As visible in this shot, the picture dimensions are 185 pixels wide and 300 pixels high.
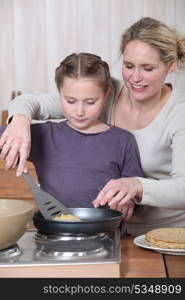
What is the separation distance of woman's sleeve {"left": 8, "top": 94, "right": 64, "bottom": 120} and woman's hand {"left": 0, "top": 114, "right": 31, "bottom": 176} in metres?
0.22

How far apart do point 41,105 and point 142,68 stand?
38 centimetres

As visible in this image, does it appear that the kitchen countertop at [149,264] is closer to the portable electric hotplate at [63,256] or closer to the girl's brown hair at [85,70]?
the portable electric hotplate at [63,256]

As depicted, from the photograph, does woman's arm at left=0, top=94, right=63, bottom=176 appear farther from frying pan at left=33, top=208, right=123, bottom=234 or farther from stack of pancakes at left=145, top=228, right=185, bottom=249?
stack of pancakes at left=145, top=228, right=185, bottom=249

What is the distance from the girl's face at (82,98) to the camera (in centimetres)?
168

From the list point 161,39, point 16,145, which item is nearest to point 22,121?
point 16,145

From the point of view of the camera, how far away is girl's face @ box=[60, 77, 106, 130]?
5.52 ft

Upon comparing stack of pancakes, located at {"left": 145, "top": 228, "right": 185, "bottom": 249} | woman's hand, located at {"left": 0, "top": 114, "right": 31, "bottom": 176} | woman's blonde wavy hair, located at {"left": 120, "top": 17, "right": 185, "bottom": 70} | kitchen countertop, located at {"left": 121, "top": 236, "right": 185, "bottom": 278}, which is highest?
woman's blonde wavy hair, located at {"left": 120, "top": 17, "right": 185, "bottom": 70}

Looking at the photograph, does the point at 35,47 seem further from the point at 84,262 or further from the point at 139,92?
the point at 84,262

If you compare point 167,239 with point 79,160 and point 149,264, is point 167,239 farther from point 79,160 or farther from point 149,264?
point 79,160

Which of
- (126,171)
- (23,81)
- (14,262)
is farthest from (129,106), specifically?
(23,81)

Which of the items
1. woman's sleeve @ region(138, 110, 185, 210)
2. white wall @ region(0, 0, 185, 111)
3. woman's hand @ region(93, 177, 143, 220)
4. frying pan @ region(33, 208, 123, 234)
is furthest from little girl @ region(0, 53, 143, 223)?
white wall @ region(0, 0, 185, 111)

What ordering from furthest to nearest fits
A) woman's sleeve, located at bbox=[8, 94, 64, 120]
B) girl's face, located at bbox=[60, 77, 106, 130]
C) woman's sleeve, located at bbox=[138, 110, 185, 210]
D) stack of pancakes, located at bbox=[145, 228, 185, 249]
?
woman's sleeve, located at bbox=[8, 94, 64, 120] → girl's face, located at bbox=[60, 77, 106, 130] → woman's sleeve, located at bbox=[138, 110, 185, 210] → stack of pancakes, located at bbox=[145, 228, 185, 249]

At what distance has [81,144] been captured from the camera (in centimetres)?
181

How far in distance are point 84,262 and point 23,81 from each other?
226cm
